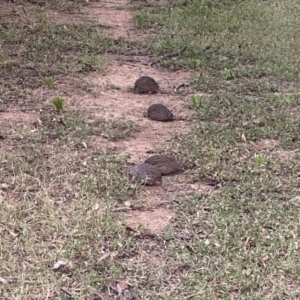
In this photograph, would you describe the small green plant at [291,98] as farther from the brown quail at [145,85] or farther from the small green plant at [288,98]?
the brown quail at [145,85]

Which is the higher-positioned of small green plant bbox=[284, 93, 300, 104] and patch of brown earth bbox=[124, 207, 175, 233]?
patch of brown earth bbox=[124, 207, 175, 233]

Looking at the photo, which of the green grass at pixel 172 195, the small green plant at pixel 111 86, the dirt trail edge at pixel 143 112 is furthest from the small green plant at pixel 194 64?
the small green plant at pixel 111 86

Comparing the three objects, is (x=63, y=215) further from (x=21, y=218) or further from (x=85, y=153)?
(x=85, y=153)

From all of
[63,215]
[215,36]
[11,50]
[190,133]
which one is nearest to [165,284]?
[63,215]

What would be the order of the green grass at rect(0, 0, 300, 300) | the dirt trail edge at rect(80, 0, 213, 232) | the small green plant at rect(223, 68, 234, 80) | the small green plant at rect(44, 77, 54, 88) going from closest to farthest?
the green grass at rect(0, 0, 300, 300) → the dirt trail edge at rect(80, 0, 213, 232) → the small green plant at rect(44, 77, 54, 88) → the small green plant at rect(223, 68, 234, 80)

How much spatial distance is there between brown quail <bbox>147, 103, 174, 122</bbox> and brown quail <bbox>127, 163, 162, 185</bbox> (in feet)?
3.15

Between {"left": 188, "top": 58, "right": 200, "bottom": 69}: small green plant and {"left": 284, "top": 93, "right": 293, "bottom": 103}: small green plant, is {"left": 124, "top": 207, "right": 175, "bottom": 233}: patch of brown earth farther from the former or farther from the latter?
{"left": 188, "top": 58, "right": 200, "bottom": 69}: small green plant

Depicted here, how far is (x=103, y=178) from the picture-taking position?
3.31 meters

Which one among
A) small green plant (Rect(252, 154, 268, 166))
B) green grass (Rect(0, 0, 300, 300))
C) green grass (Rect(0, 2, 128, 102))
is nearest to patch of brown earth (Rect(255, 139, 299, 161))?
green grass (Rect(0, 0, 300, 300))

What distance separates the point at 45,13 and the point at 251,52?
274 centimetres

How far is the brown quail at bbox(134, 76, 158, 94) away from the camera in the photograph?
4828mm

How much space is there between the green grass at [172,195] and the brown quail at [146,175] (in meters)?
0.06

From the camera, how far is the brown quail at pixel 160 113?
429 centimetres

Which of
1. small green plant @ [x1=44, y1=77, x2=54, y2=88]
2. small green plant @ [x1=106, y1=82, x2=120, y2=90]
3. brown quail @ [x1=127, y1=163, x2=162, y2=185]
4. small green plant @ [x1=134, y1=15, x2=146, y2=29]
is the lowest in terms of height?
small green plant @ [x1=134, y1=15, x2=146, y2=29]
